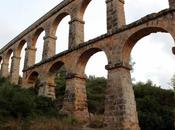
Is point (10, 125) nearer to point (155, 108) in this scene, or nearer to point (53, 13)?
point (155, 108)

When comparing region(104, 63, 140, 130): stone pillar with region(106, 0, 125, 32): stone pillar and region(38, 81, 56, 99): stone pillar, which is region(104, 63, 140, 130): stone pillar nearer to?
region(106, 0, 125, 32): stone pillar

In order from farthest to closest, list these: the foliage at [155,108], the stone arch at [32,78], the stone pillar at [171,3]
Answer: the stone arch at [32,78] → the foliage at [155,108] → the stone pillar at [171,3]

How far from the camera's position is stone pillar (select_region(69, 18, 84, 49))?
17970mm

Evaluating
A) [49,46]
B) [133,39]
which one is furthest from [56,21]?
[133,39]

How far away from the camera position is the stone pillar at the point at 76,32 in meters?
18.0

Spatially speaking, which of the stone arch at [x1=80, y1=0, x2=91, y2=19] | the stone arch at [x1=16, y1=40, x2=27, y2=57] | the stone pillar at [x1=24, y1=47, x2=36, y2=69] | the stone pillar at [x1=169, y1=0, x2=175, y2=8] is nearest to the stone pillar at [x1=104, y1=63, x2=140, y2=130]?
the stone pillar at [x1=169, y1=0, x2=175, y2=8]

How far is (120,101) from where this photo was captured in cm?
1305

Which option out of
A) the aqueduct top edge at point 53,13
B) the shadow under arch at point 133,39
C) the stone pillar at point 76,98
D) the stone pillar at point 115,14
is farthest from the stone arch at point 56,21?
the shadow under arch at point 133,39

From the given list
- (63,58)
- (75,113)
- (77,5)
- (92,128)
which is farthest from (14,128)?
(77,5)

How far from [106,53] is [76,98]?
3021 millimetres

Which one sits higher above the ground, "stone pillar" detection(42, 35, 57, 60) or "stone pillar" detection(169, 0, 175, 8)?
"stone pillar" detection(42, 35, 57, 60)

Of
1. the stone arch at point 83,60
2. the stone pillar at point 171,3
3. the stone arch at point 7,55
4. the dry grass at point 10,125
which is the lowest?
the dry grass at point 10,125

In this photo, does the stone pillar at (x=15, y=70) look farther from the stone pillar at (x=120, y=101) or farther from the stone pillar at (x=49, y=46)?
the stone pillar at (x=120, y=101)

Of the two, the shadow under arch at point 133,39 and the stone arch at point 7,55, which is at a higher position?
the stone arch at point 7,55
